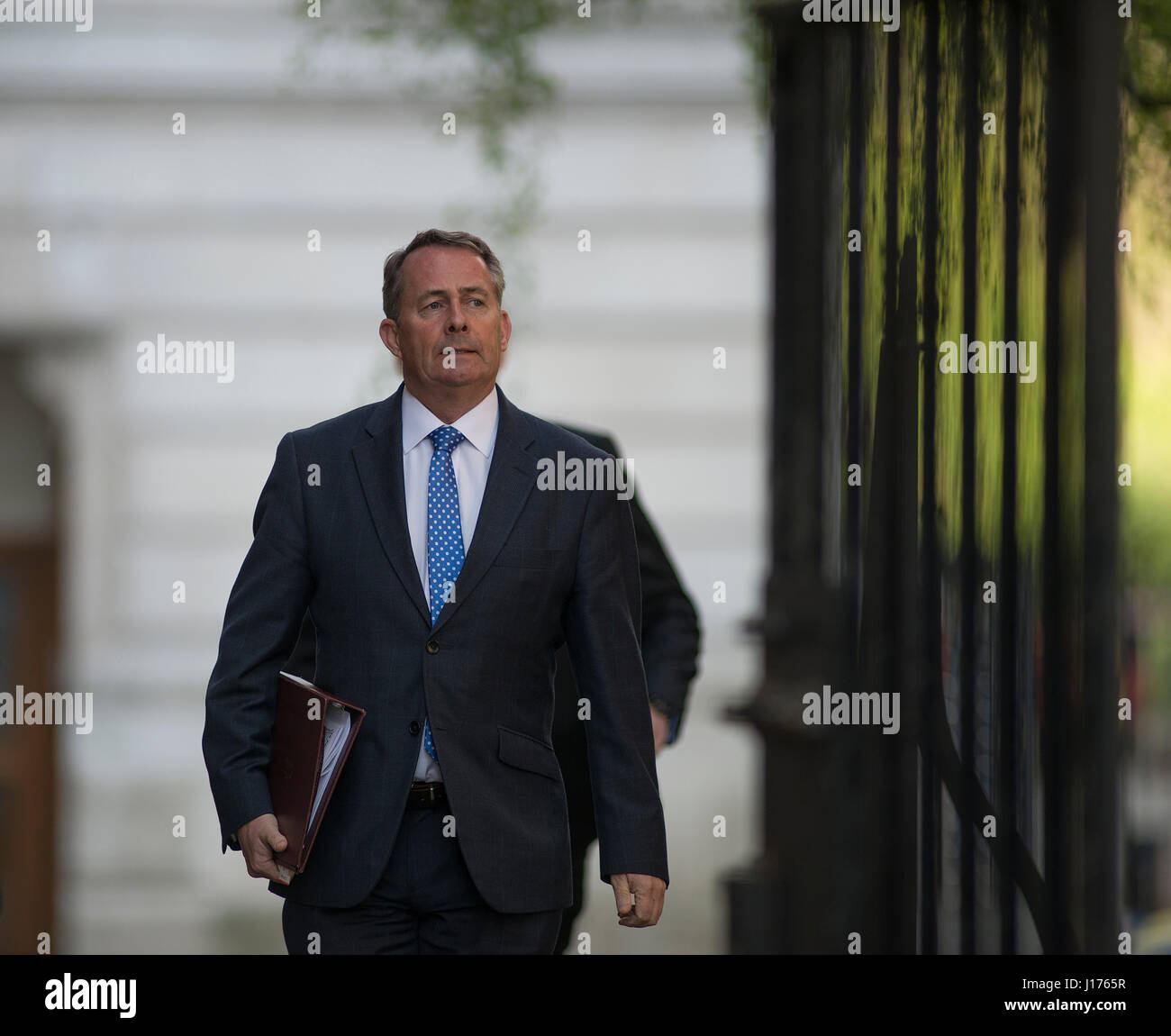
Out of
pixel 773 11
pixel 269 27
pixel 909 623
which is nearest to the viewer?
pixel 909 623

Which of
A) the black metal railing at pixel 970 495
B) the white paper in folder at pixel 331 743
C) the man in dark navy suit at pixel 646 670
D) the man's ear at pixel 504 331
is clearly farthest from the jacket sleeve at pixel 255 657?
the black metal railing at pixel 970 495

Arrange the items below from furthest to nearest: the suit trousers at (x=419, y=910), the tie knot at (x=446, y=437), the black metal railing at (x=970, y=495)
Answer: the black metal railing at (x=970, y=495) → the tie knot at (x=446, y=437) → the suit trousers at (x=419, y=910)

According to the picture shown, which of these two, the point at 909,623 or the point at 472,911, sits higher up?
the point at 909,623

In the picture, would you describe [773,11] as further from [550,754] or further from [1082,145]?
[550,754]

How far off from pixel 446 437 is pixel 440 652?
426 mm

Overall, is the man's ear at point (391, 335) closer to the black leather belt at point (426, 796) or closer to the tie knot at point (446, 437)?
the tie knot at point (446, 437)

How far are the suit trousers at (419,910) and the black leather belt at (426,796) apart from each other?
11 millimetres

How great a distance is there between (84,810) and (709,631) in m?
1.94

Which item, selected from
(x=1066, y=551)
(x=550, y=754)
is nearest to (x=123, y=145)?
(x=550, y=754)

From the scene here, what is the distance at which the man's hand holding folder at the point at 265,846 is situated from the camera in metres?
2.62

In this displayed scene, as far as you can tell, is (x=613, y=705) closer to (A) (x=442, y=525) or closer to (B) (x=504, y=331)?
(A) (x=442, y=525)

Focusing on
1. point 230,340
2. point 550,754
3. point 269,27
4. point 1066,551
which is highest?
point 269,27

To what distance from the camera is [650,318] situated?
4297mm

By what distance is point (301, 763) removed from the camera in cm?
265
